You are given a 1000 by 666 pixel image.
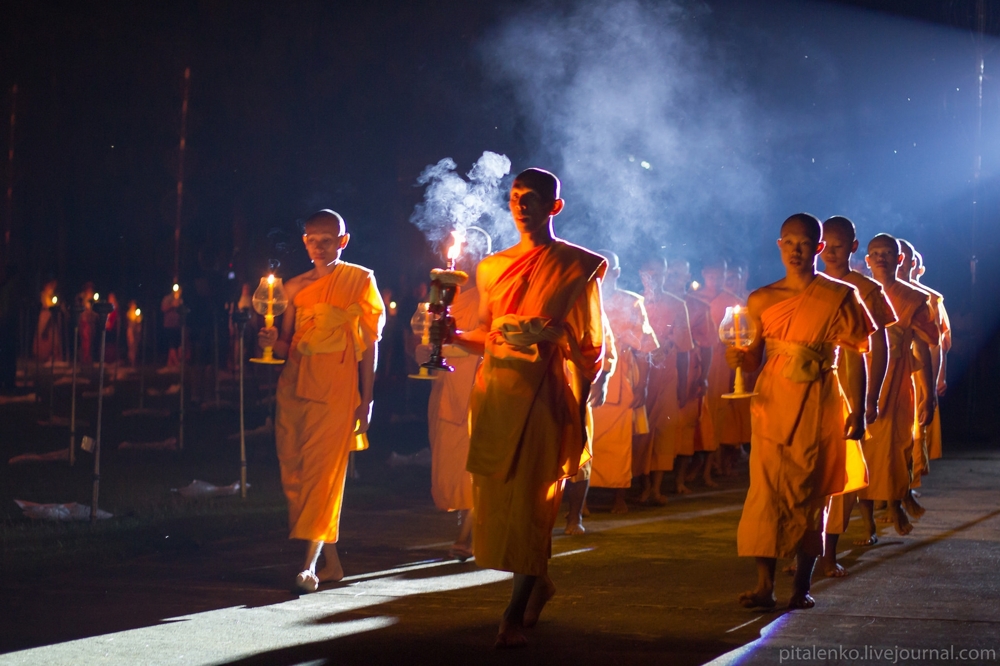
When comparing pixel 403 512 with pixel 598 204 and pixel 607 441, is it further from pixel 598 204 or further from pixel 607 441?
pixel 598 204

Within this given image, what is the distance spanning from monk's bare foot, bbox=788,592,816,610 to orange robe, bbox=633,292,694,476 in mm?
5150

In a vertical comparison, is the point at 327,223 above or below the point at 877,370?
above

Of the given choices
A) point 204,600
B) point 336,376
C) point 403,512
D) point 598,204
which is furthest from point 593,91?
point 204,600

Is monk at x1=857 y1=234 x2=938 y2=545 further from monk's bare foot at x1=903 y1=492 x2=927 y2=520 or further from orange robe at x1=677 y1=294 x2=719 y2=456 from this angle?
orange robe at x1=677 y1=294 x2=719 y2=456

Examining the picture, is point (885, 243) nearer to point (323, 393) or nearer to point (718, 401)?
point (323, 393)

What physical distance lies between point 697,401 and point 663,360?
0.99m

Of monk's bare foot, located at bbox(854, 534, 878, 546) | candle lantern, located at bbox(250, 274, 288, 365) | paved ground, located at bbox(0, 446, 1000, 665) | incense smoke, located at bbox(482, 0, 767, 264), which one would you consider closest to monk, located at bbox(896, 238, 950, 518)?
paved ground, located at bbox(0, 446, 1000, 665)

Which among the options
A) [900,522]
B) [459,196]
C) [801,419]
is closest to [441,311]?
[801,419]

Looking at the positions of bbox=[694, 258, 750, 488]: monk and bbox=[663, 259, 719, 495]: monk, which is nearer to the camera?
bbox=[663, 259, 719, 495]: monk

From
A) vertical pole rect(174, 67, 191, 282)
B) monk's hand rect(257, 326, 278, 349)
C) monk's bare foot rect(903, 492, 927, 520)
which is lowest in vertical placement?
monk's bare foot rect(903, 492, 927, 520)

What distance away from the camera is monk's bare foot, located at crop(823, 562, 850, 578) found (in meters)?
6.61

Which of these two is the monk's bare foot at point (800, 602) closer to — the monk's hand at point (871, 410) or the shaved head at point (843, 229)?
the monk's hand at point (871, 410)

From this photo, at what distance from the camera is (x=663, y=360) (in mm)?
11453

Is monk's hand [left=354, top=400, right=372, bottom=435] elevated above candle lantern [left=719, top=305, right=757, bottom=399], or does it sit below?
below
